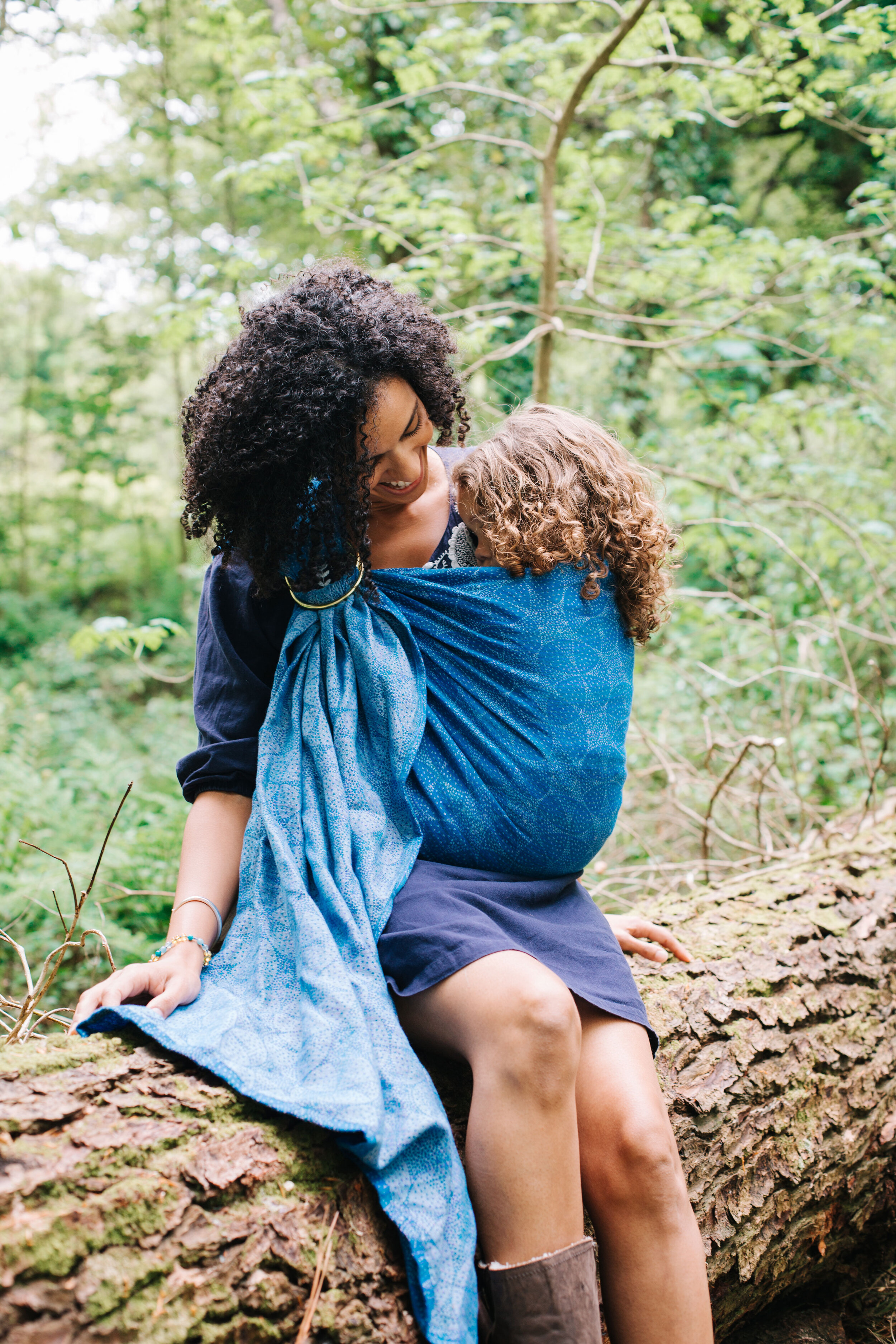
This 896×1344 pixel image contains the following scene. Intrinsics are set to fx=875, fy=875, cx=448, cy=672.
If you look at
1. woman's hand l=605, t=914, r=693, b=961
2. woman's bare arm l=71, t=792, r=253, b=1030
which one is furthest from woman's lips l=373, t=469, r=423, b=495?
woman's hand l=605, t=914, r=693, b=961

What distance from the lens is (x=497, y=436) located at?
163cm

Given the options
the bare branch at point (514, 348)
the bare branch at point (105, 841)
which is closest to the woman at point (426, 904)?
the bare branch at point (105, 841)

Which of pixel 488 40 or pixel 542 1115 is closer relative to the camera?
pixel 542 1115

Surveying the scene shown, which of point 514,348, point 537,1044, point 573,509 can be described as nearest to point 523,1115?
point 537,1044

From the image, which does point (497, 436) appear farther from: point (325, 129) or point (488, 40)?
point (488, 40)

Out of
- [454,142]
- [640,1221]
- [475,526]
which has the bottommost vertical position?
[640,1221]

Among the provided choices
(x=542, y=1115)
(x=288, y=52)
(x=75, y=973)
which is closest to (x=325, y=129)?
(x=288, y=52)

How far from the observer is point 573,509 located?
151cm

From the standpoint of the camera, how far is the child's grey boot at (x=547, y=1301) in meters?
1.05

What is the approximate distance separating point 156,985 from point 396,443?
0.94 m

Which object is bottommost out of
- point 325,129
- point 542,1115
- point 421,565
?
point 542,1115

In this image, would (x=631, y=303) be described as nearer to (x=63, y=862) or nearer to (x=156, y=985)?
(x=63, y=862)

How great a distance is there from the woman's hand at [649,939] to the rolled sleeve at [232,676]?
0.86 meters

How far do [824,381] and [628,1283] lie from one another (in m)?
6.63
